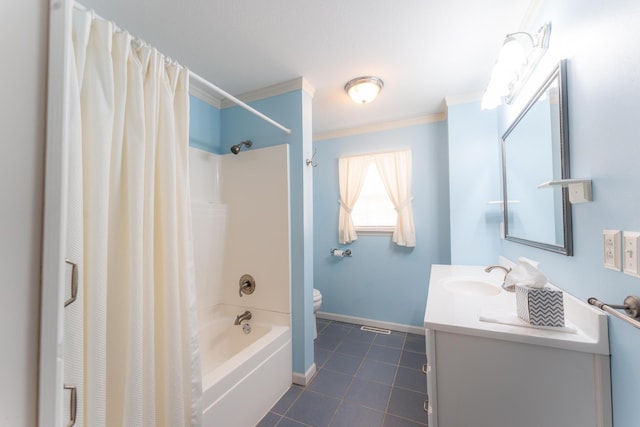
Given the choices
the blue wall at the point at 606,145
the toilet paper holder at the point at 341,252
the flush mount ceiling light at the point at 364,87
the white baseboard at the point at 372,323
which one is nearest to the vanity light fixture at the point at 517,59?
the blue wall at the point at 606,145

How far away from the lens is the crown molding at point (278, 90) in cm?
188

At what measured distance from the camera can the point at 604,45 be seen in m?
0.78

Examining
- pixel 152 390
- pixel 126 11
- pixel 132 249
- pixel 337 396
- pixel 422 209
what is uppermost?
pixel 126 11

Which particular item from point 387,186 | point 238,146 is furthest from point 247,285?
point 387,186

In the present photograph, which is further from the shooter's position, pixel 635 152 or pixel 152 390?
pixel 152 390

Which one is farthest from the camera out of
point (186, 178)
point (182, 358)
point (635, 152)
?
point (186, 178)

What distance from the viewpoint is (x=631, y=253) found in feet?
2.19

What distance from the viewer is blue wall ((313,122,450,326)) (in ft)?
8.21

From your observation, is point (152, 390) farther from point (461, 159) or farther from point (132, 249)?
point (461, 159)

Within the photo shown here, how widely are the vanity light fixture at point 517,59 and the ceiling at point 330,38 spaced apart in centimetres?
17

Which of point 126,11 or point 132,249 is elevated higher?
point 126,11

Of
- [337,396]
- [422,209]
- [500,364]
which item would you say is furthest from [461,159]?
[337,396]

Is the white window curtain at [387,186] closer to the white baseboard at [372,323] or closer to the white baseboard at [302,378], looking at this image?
the white baseboard at [372,323]

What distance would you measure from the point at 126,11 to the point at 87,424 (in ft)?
5.91
